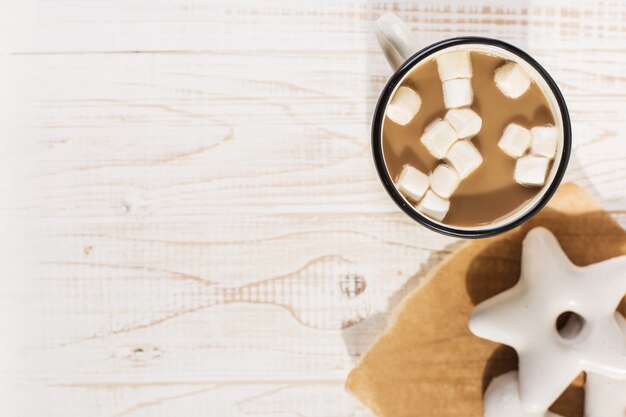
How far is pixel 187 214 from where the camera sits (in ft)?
2.78

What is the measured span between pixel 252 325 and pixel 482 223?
1.11 ft

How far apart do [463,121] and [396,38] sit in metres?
0.12

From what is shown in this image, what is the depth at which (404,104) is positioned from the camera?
70 cm

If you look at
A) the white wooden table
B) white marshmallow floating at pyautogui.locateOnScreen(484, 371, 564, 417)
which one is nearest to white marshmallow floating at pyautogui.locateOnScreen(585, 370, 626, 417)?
white marshmallow floating at pyautogui.locateOnScreen(484, 371, 564, 417)

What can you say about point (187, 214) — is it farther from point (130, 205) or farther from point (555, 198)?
point (555, 198)

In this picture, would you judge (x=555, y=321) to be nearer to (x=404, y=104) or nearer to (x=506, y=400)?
(x=506, y=400)

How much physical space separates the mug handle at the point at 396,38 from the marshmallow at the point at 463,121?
8cm

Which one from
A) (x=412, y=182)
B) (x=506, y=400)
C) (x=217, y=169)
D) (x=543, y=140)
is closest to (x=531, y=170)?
(x=543, y=140)

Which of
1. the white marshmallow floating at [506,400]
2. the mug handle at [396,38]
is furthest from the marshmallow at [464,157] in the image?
the white marshmallow floating at [506,400]

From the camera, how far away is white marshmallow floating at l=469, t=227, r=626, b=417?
0.77m

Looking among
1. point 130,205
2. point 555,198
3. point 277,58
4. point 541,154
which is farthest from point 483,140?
point 130,205

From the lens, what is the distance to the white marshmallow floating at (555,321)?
2.52 ft

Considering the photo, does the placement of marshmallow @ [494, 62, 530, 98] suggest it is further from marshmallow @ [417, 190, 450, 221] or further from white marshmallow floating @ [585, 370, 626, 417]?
white marshmallow floating @ [585, 370, 626, 417]

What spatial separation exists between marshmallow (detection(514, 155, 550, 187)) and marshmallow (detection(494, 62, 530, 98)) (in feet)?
0.24
